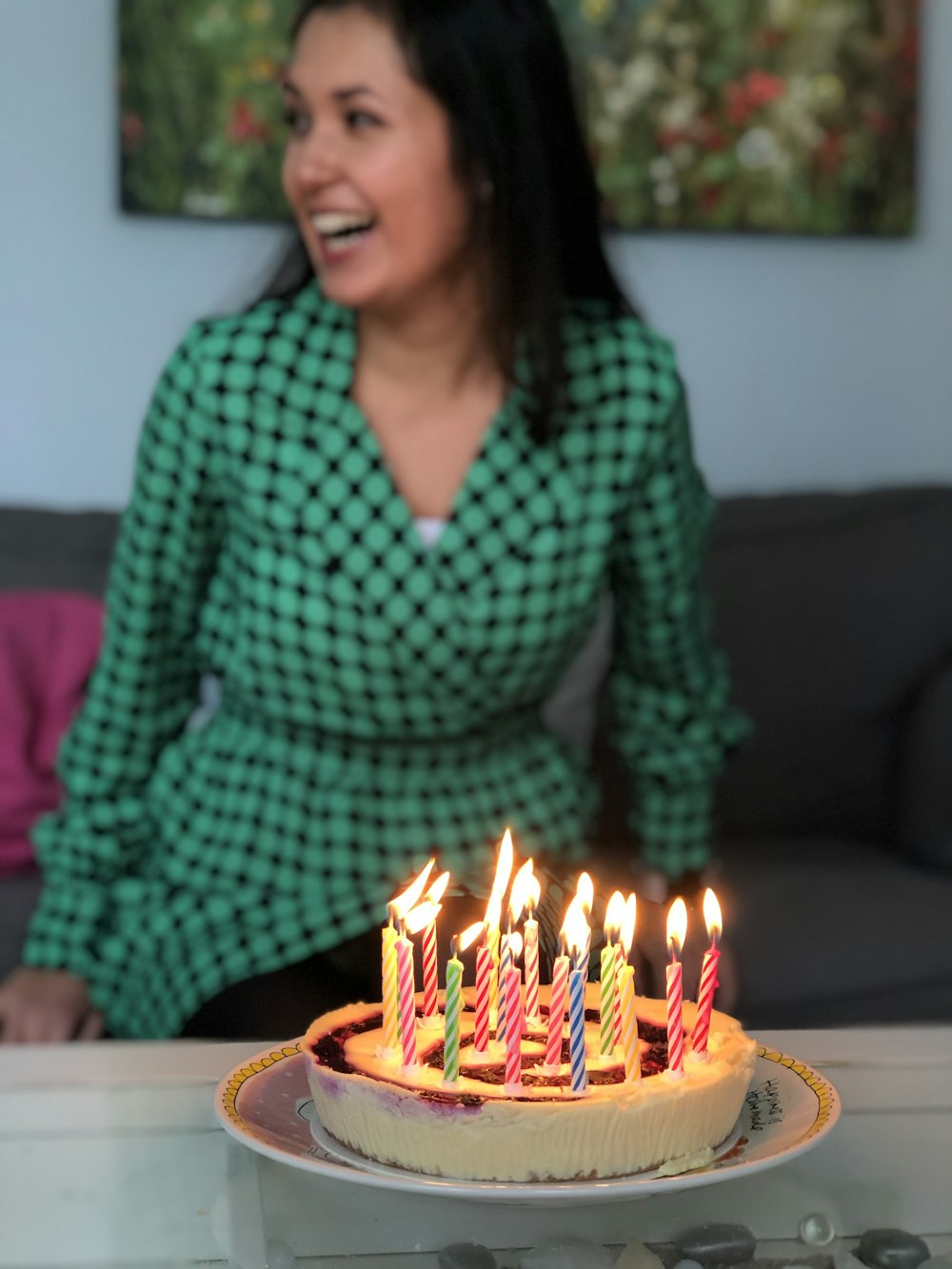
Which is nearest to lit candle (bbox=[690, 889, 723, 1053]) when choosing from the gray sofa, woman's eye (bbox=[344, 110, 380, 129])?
woman's eye (bbox=[344, 110, 380, 129])

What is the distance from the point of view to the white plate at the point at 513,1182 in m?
0.65

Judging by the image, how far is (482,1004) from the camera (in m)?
0.73

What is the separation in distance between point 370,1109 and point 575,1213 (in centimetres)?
12

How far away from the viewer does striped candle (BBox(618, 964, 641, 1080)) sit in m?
0.70

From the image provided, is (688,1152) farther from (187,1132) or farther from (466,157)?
(466,157)

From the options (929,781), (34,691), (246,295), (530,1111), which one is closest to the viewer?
(530,1111)

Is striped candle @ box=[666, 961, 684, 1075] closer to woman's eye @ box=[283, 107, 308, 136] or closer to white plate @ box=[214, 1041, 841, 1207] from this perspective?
white plate @ box=[214, 1041, 841, 1207]

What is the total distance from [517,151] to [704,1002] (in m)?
0.75

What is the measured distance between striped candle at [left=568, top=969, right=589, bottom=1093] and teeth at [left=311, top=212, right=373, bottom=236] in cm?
71

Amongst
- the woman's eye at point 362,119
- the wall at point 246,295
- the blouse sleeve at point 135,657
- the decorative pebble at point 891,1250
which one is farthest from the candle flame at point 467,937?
the wall at point 246,295

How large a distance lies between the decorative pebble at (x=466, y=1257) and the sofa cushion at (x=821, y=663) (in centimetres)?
123

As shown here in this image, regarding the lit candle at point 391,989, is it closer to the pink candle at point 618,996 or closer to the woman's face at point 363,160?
the pink candle at point 618,996

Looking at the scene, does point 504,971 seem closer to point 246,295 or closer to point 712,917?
point 712,917

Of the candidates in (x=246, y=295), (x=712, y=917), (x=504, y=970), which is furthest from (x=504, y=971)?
(x=246, y=295)
